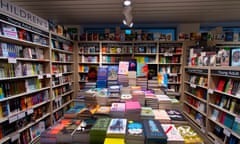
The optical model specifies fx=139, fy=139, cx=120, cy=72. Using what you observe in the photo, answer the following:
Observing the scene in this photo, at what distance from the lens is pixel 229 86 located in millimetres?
2396

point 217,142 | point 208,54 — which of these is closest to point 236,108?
point 217,142

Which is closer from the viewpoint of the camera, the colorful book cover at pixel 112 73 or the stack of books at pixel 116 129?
the stack of books at pixel 116 129

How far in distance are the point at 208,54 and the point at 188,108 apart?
70.6 inches

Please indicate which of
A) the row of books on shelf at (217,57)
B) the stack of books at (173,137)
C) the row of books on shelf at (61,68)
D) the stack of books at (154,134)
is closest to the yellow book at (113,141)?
the stack of books at (154,134)

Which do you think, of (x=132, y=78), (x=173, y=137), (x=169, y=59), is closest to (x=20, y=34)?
(x=132, y=78)

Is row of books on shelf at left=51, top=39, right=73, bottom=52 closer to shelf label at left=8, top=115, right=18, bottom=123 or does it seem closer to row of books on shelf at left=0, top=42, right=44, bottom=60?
row of books on shelf at left=0, top=42, right=44, bottom=60

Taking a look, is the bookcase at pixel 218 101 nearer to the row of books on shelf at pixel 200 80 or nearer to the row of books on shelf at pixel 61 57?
the row of books on shelf at pixel 200 80

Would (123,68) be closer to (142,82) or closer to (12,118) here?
(142,82)

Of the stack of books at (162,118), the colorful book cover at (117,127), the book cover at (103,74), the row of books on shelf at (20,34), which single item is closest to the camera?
the colorful book cover at (117,127)

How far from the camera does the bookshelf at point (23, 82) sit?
1983 millimetres

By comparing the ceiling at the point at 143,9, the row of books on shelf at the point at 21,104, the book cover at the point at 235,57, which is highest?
the ceiling at the point at 143,9

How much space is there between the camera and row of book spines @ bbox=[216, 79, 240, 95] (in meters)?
2.25

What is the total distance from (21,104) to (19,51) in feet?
2.90

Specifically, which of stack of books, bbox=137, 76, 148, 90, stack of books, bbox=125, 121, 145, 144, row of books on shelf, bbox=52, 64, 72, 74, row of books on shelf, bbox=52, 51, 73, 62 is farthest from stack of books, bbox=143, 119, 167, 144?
row of books on shelf, bbox=52, 51, 73, 62
